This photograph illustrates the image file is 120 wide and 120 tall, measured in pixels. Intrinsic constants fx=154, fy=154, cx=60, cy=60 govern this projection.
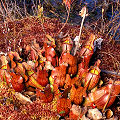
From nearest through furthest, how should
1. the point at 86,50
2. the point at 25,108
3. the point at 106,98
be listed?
1. the point at 106,98
2. the point at 25,108
3. the point at 86,50

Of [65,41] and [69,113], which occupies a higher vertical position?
[65,41]

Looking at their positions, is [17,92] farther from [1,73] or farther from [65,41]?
[65,41]

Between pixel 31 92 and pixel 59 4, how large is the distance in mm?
3675

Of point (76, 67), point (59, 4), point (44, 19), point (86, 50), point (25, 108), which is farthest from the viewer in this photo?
point (59, 4)

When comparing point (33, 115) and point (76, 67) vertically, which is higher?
point (76, 67)

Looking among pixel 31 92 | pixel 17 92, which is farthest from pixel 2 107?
pixel 31 92

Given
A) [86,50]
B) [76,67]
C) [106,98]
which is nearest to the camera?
[106,98]

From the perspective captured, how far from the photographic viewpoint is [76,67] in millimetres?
1440

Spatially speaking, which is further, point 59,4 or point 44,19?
point 59,4

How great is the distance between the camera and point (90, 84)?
1.35 m

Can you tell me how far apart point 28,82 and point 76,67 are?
463mm

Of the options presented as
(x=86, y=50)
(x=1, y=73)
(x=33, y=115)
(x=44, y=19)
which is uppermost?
(x=44, y=19)

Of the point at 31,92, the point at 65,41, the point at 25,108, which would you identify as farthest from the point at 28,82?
the point at 65,41

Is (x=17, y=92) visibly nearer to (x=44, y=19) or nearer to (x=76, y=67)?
(x=76, y=67)
